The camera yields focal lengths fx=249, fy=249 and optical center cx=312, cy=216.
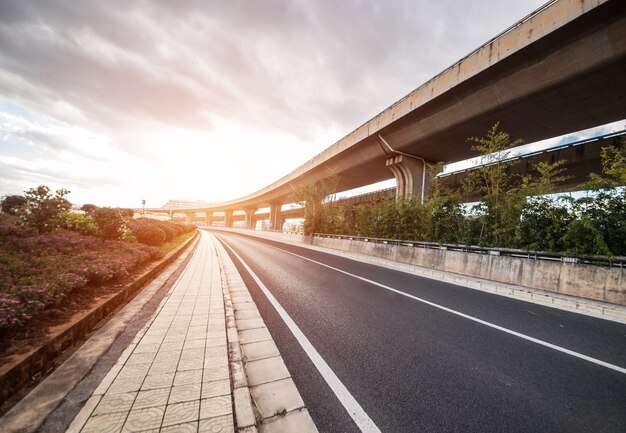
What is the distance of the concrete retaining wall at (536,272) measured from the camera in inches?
242

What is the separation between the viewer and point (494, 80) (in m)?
12.7

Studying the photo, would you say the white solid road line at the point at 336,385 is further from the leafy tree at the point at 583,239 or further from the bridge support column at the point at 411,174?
the bridge support column at the point at 411,174

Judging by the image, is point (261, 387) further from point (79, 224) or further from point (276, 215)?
point (276, 215)

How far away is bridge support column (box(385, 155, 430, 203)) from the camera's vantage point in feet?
68.6

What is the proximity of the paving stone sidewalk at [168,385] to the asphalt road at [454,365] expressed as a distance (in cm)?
84

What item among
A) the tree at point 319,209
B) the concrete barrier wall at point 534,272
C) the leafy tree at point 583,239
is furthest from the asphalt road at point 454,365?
the tree at point 319,209

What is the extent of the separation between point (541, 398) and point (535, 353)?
4.19 feet

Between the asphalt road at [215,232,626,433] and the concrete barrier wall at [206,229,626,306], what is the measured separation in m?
1.75

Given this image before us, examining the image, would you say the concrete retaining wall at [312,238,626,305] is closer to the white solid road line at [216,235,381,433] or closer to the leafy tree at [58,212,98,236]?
the white solid road line at [216,235,381,433]

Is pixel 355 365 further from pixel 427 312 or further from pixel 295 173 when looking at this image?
pixel 295 173

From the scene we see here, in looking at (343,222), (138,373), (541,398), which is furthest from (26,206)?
(343,222)

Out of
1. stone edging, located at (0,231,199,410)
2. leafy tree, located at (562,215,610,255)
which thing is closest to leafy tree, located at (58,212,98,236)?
stone edging, located at (0,231,199,410)

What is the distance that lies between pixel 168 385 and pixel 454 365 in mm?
3251

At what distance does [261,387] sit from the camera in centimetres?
256
